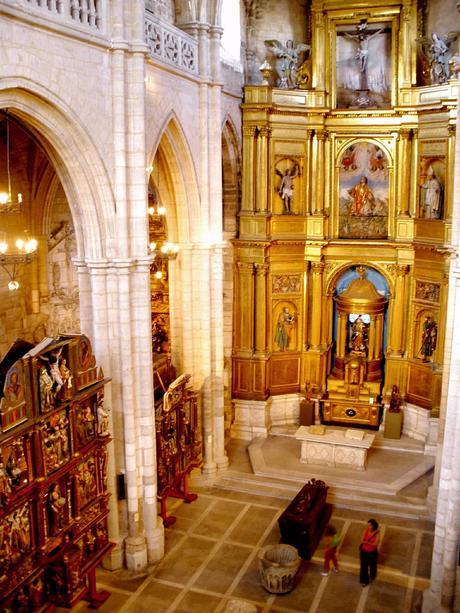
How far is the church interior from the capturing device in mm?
11172

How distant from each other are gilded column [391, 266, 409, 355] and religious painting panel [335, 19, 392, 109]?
15.7ft

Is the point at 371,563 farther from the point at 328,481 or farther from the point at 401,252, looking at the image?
the point at 401,252

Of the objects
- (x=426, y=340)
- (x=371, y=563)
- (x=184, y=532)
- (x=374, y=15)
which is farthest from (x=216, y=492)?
(x=374, y=15)

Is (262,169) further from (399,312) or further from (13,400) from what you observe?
(13,400)

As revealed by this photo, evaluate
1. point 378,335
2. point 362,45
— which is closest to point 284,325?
point 378,335

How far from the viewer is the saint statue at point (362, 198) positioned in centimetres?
1973

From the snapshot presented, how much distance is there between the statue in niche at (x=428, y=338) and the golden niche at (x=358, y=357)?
1.34m

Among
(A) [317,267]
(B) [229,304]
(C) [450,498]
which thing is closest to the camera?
(C) [450,498]

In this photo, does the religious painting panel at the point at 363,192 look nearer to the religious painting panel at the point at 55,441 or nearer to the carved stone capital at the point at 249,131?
the carved stone capital at the point at 249,131

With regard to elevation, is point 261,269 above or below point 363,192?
below

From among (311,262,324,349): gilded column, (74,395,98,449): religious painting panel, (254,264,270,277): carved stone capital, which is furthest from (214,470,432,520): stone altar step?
(74,395,98,449): religious painting panel

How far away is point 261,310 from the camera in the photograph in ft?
64.4

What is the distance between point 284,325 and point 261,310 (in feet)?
3.33

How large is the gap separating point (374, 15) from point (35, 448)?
14.9m
